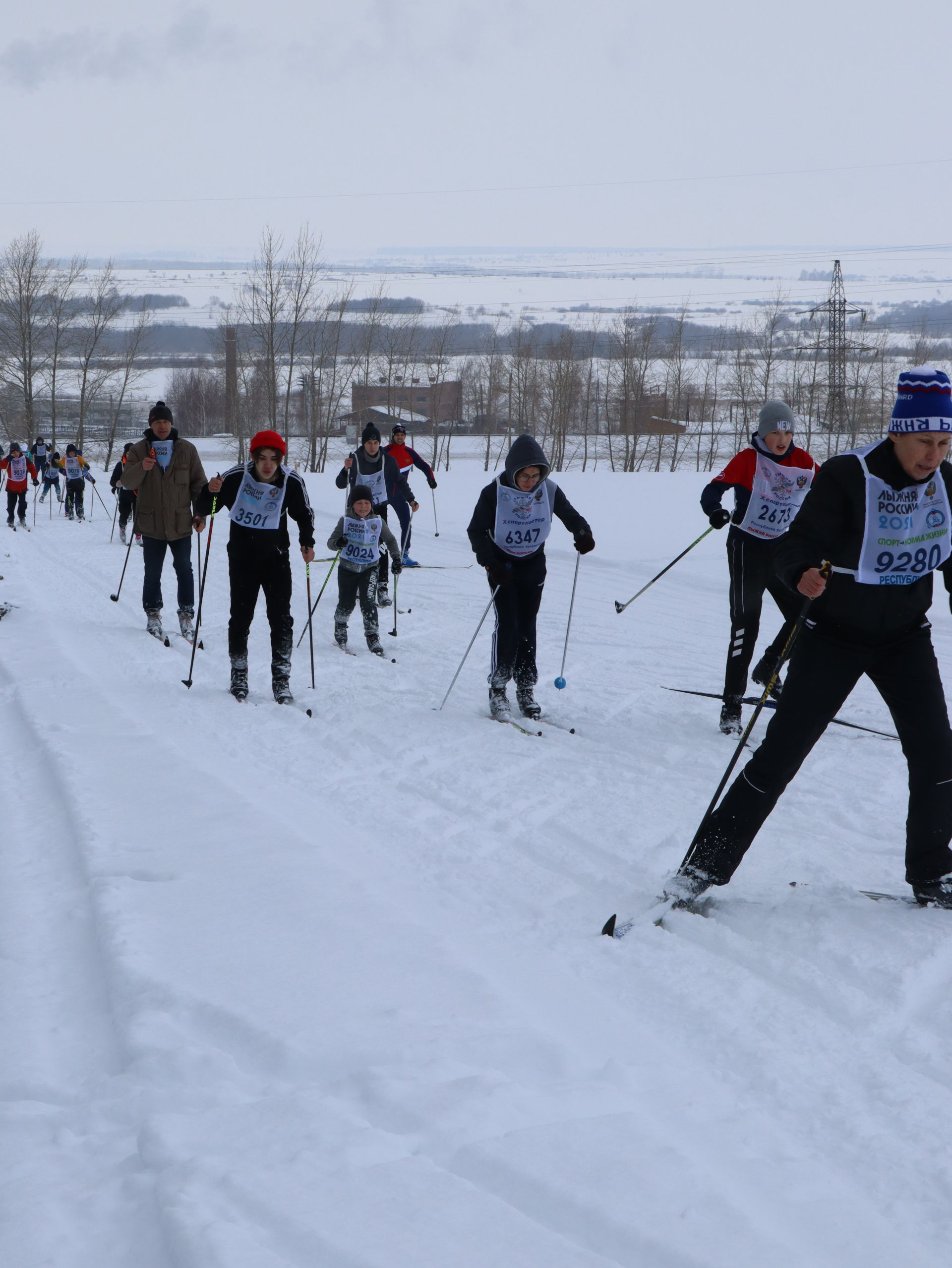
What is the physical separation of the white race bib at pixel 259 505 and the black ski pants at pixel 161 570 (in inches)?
85.5

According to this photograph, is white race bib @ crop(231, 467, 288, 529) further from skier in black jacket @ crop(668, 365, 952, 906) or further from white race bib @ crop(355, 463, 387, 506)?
skier in black jacket @ crop(668, 365, 952, 906)

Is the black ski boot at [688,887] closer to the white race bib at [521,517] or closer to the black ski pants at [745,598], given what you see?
the black ski pants at [745,598]

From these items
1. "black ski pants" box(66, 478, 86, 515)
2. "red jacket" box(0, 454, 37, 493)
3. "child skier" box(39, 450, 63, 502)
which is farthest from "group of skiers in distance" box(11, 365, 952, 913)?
"child skier" box(39, 450, 63, 502)

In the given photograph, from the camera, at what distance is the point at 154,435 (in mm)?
8312

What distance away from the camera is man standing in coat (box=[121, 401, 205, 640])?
26.6ft

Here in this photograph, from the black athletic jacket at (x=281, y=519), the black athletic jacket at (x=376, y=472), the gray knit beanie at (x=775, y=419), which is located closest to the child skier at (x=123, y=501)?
the black athletic jacket at (x=376, y=472)

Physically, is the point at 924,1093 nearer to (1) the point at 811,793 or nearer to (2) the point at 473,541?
(1) the point at 811,793

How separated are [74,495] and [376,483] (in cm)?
1230

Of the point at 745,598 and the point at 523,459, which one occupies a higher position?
the point at 523,459

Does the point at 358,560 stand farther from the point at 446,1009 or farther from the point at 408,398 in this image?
the point at 408,398

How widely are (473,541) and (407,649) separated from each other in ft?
7.22

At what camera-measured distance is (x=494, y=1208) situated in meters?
2.02

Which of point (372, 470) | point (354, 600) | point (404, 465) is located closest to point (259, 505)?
point (354, 600)

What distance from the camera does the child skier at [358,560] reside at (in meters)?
7.73
